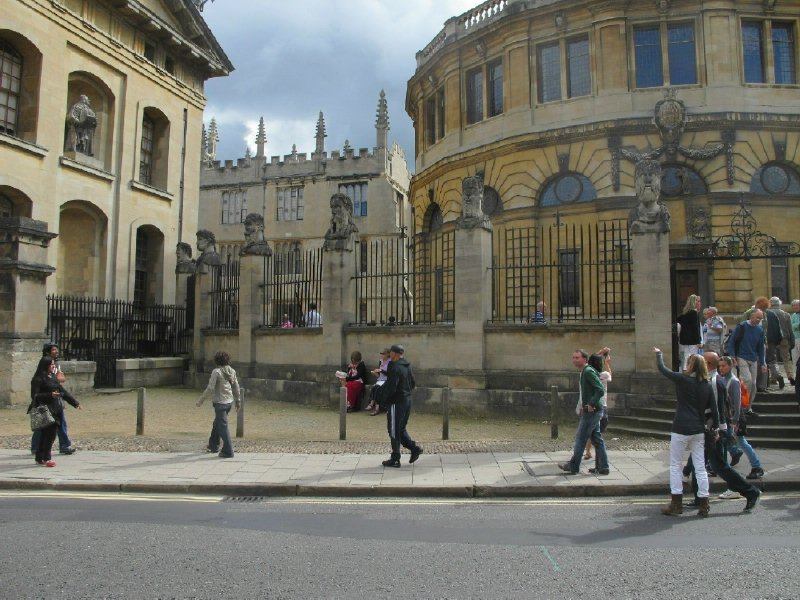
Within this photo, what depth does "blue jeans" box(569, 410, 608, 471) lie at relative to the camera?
28.7ft

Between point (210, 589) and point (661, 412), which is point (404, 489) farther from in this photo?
point (661, 412)

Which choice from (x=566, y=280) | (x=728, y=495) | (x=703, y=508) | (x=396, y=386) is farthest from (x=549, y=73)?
(x=703, y=508)

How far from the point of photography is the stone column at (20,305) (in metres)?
15.2

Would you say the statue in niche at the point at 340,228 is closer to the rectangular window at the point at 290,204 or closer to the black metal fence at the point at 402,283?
the black metal fence at the point at 402,283

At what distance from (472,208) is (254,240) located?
7002 millimetres

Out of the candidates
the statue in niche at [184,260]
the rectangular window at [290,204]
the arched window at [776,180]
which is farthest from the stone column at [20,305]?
the rectangular window at [290,204]

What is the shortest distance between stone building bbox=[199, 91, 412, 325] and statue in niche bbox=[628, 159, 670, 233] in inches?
1454

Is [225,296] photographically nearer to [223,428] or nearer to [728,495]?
[223,428]

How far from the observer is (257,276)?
18.5m

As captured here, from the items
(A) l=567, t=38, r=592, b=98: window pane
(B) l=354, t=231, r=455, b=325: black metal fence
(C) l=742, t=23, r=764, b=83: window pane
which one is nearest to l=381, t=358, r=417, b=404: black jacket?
(B) l=354, t=231, r=455, b=325: black metal fence

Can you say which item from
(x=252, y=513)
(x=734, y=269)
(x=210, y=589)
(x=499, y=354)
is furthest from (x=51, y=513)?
(x=734, y=269)

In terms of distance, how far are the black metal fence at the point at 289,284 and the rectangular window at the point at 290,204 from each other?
113 feet

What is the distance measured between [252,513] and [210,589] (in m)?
2.48

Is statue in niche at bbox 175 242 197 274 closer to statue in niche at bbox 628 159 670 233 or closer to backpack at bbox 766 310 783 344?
statue in niche at bbox 628 159 670 233
